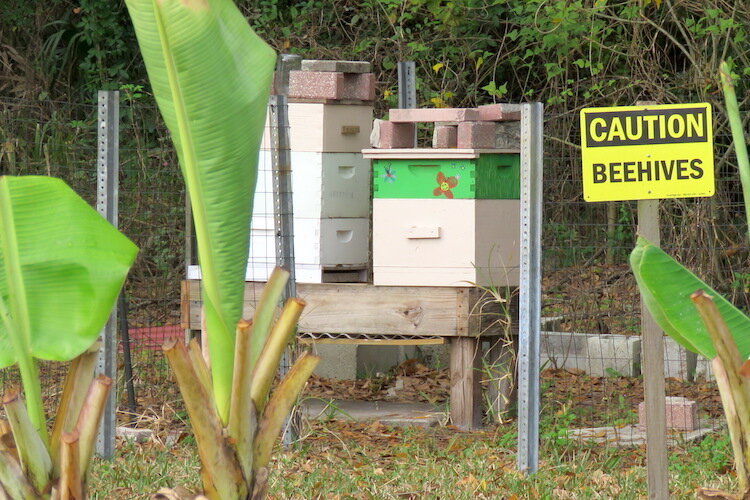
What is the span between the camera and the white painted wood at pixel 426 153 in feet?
17.5

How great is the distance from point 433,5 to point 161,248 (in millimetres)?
3128

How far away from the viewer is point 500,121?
562cm

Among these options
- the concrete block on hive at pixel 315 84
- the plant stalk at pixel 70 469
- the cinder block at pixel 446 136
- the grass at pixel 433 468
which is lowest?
the grass at pixel 433 468

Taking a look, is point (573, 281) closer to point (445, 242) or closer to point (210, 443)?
point (445, 242)

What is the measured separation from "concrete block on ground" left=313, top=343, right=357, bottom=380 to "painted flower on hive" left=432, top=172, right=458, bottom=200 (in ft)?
6.83

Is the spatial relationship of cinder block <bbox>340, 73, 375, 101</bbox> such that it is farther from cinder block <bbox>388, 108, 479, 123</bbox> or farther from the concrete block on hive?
cinder block <bbox>388, 108, 479, 123</bbox>

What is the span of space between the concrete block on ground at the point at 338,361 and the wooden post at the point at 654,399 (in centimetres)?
A: 351

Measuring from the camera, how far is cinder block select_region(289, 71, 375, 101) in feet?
18.5

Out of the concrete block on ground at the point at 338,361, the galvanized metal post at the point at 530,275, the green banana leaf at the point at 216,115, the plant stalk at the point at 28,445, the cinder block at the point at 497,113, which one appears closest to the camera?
the green banana leaf at the point at 216,115

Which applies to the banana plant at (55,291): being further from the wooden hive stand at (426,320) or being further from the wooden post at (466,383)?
the wooden post at (466,383)

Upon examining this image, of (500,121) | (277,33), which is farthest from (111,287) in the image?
(277,33)

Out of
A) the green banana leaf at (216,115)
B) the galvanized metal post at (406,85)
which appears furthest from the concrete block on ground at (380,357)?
the green banana leaf at (216,115)

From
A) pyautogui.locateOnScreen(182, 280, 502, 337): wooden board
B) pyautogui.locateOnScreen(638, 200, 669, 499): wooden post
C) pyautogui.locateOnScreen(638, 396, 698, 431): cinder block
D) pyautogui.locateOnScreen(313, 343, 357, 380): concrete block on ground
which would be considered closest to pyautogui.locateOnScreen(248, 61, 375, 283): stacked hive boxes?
pyautogui.locateOnScreen(182, 280, 502, 337): wooden board

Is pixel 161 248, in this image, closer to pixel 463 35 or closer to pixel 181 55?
pixel 463 35
